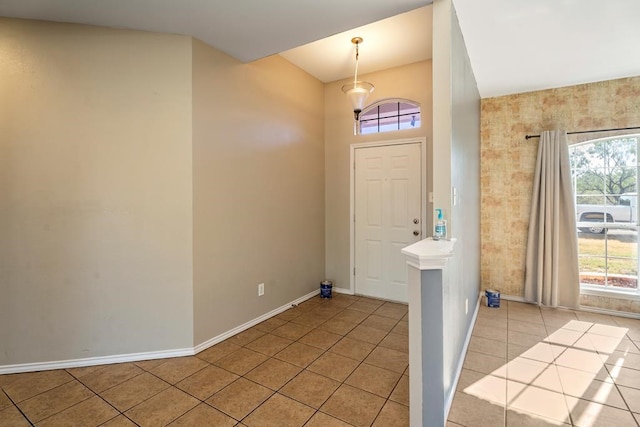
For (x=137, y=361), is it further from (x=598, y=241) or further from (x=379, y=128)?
(x=598, y=241)

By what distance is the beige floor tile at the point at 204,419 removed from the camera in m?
1.72

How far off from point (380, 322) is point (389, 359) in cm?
75

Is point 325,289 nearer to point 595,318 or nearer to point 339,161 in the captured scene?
point 339,161

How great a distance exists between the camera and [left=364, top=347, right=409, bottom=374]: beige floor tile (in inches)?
91.1

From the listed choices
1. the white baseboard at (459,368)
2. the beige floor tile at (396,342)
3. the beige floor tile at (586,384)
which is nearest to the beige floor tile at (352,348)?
the beige floor tile at (396,342)

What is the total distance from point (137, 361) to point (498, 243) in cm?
416

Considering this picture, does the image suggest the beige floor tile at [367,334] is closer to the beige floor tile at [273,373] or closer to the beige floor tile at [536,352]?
the beige floor tile at [273,373]

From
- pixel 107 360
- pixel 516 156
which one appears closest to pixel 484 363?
pixel 516 156

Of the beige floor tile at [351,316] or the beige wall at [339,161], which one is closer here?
the beige floor tile at [351,316]

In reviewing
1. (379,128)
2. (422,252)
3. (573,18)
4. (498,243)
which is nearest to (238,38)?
(379,128)

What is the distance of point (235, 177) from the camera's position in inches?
115

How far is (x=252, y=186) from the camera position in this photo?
310 centimetres

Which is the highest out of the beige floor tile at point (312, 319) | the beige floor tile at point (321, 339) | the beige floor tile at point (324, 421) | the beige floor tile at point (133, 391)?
the beige floor tile at point (312, 319)

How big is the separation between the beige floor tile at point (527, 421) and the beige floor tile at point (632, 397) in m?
0.56
